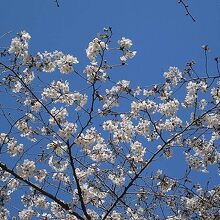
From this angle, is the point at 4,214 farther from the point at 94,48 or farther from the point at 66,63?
the point at 94,48

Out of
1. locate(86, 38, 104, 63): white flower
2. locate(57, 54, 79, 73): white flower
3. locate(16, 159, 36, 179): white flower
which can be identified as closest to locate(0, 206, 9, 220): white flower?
locate(16, 159, 36, 179): white flower

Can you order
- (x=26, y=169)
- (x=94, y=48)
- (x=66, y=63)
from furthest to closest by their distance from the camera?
(x=26, y=169)
(x=66, y=63)
(x=94, y=48)

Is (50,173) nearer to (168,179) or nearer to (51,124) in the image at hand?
(51,124)

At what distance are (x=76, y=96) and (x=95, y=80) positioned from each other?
0.98 meters

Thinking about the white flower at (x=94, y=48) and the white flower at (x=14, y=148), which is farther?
the white flower at (x=14, y=148)

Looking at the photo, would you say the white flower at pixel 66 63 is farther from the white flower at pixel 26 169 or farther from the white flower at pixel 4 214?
the white flower at pixel 4 214

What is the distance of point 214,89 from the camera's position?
7.46m

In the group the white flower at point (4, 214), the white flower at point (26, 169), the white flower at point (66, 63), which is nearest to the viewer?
the white flower at point (66, 63)

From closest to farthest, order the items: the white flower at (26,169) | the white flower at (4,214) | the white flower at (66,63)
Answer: the white flower at (66,63) → the white flower at (26,169) → the white flower at (4,214)

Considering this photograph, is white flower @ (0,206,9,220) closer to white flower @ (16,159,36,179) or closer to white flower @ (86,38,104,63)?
white flower @ (16,159,36,179)

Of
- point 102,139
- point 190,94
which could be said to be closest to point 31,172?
point 102,139

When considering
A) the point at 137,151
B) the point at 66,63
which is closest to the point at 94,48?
the point at 66,63

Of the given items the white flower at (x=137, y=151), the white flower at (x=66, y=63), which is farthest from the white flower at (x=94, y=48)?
the white flower at (x=137, y=151)

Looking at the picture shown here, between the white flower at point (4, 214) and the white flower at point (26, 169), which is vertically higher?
the white flower at point (26, 169)
